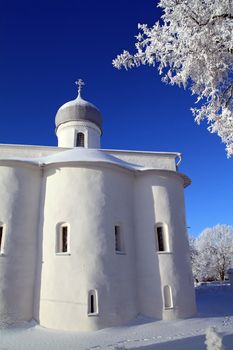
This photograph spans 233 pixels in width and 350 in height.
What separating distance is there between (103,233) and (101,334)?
3.55m

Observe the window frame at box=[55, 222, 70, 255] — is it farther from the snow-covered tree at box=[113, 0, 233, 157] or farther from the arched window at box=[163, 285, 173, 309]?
the snow-covered tree at box=[113, 0, 233, 157]

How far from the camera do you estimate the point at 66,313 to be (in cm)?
1105

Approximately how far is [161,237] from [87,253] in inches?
143

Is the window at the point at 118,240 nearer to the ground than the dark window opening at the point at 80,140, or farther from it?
nearer to the ground

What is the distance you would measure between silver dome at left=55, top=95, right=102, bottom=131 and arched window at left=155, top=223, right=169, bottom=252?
7.97 m

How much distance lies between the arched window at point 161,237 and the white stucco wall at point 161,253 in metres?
0.15

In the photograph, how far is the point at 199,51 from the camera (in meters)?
7.27

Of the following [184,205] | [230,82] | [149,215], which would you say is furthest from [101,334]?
[230,82]

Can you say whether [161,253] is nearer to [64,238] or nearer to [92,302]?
[92,302]

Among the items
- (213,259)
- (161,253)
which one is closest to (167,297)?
(161,253)

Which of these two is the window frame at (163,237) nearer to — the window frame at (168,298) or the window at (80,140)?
the window frame at (168,298)

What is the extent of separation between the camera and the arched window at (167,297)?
12494 millimetres

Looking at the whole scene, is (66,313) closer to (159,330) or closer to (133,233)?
(159,330)

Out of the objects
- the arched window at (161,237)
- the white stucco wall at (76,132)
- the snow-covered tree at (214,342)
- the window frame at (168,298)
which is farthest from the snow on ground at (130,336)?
the white stucco wall at (76,132)
